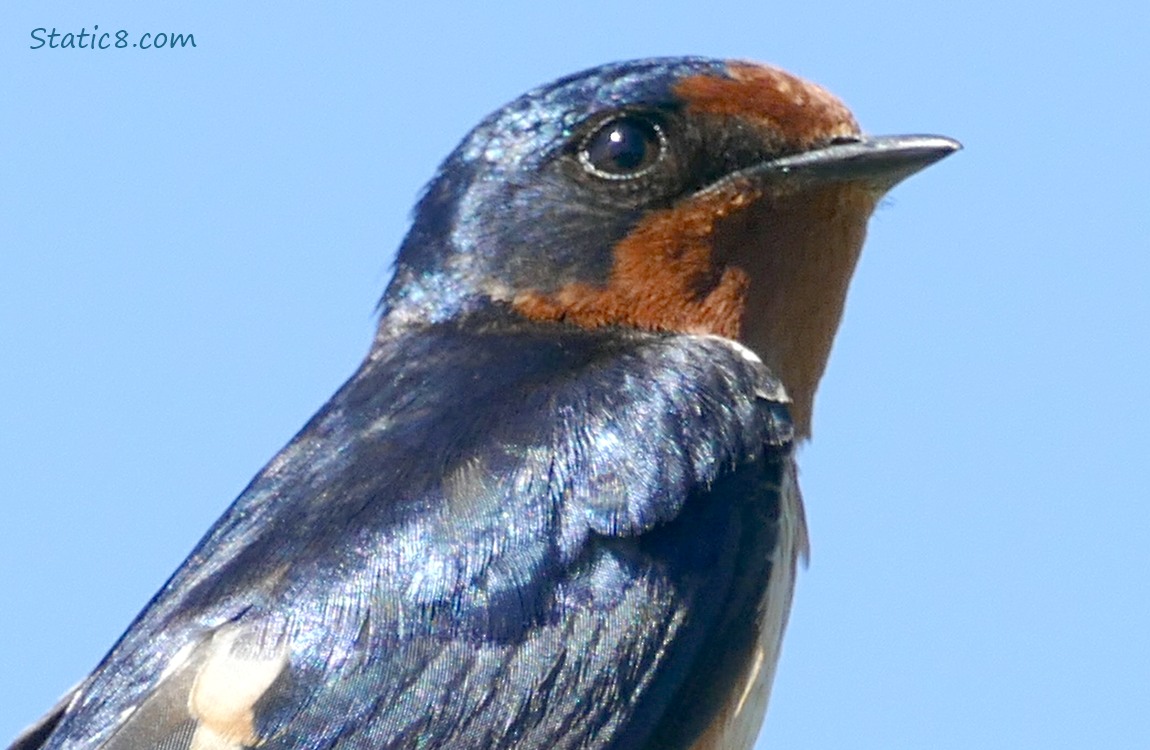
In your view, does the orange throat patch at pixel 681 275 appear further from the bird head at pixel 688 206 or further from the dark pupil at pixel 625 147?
the dark pupil at pixel 625 147

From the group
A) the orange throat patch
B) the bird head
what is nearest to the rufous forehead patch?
the bird head

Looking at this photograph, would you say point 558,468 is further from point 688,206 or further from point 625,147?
point 625,147

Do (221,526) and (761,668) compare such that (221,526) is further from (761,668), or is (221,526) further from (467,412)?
(761,668)

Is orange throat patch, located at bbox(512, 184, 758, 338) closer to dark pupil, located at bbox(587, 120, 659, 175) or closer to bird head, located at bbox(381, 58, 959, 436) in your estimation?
bird head, located at bbox(381, 58, 959, 436)

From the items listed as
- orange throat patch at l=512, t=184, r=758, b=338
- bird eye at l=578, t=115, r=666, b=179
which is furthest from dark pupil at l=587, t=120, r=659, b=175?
orange throat patch at l=512, t=184, r=758, b=338

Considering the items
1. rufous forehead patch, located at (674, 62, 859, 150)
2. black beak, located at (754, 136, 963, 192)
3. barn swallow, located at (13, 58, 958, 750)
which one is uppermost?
rufous forehead patch, located at (674, 62, 859, 150)

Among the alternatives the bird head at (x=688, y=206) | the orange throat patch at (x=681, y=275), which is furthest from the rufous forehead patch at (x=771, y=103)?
the orange throat patch at (x=681, y=275)

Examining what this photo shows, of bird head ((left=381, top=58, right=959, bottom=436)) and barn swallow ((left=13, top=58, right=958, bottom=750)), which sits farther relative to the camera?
bird head ((left=381, top=58, right=959, bottom=436))

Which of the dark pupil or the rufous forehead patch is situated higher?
the rufous forehead patch
